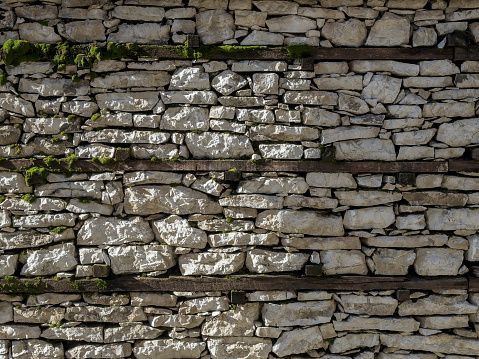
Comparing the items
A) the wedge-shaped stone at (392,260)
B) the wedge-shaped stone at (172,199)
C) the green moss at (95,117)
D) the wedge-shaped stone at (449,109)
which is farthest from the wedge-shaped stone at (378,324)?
the green moss at (95,117)

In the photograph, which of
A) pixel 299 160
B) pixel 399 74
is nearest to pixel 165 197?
pixel 299 160

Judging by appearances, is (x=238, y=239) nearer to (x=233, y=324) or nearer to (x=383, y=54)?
(x=233, y=324)

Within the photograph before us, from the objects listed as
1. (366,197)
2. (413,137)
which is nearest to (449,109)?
(413,137)

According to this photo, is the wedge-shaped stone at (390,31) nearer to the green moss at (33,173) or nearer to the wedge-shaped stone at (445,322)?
the wedge-shaped stone at (445,322)

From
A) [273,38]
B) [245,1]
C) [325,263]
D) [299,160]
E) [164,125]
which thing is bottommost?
[325,263]

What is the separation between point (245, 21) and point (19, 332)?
140 inches

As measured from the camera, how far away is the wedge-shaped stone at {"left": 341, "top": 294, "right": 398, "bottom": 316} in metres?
4.54

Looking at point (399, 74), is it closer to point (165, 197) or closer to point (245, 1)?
point (245, 1)

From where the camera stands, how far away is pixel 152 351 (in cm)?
451

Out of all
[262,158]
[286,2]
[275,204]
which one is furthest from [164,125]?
[286,2]

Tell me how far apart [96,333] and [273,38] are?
3167 mm

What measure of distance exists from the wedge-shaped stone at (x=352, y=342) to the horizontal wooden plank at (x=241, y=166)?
1548 millimetres

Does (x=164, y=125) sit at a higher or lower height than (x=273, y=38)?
lower

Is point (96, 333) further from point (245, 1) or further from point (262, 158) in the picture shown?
point (245, 1)
